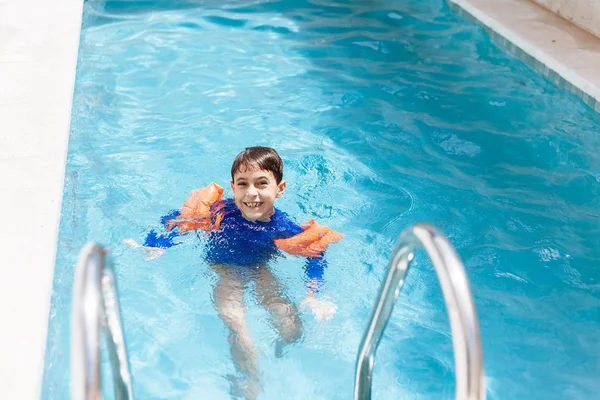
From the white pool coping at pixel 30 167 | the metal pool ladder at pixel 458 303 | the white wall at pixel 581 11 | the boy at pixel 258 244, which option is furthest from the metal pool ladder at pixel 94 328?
the white wall at pixel 581 11

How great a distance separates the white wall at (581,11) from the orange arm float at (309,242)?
427 cm

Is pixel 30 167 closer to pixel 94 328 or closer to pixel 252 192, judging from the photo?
pixel 252 192

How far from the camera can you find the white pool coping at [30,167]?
2.71 meters

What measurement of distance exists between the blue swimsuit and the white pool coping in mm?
581

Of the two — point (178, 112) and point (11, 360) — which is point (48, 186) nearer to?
point (11, 360)

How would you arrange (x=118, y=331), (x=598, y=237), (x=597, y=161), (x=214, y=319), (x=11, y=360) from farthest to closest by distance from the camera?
1. (x=597, y=161)
2. (x=598, y=237)
3. (x=214, y=319)
4. (x=11, y=360)
5. (x=118, y=331)

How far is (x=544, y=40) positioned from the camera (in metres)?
6.48

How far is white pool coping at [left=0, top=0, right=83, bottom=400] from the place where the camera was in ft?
8.91

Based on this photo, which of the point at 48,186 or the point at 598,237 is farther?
the point at 598,237

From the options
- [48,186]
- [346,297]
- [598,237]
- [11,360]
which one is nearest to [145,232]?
[48,186]

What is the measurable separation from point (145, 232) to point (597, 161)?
2.99 meters

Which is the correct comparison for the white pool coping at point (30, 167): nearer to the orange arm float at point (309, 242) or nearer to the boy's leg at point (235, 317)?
the boy's leg at point (235, 317)

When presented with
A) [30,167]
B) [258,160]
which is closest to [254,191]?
[258,160]

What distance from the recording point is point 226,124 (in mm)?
5504
